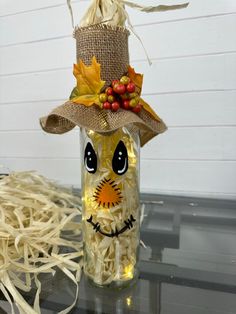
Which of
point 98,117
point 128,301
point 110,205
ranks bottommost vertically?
point 128,301

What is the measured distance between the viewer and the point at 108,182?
1.20ft

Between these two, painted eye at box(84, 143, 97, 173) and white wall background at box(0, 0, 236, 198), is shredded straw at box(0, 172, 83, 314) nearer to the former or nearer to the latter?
painted eye at box(84, 143, 97, 173)

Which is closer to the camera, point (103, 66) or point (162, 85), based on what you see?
point (103, 66)

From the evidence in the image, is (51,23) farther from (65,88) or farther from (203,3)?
(203,3)

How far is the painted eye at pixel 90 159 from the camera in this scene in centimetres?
37

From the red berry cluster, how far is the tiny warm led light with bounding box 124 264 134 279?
0.67 ft

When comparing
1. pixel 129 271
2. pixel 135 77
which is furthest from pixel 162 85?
pixel 129 271

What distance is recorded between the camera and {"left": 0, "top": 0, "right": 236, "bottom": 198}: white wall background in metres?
0.68

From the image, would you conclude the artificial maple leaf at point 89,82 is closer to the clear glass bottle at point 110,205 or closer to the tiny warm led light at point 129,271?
the clear glass bottle at point 110,205

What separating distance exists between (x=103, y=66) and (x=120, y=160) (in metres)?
0.11

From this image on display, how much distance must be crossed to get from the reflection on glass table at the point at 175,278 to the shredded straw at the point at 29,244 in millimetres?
18

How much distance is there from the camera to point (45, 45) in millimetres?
807

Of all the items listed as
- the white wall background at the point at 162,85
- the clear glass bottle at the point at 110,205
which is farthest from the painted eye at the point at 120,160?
the white wall background at the point at 162,85

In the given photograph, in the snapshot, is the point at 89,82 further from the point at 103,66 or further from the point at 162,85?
the point at 162,85
